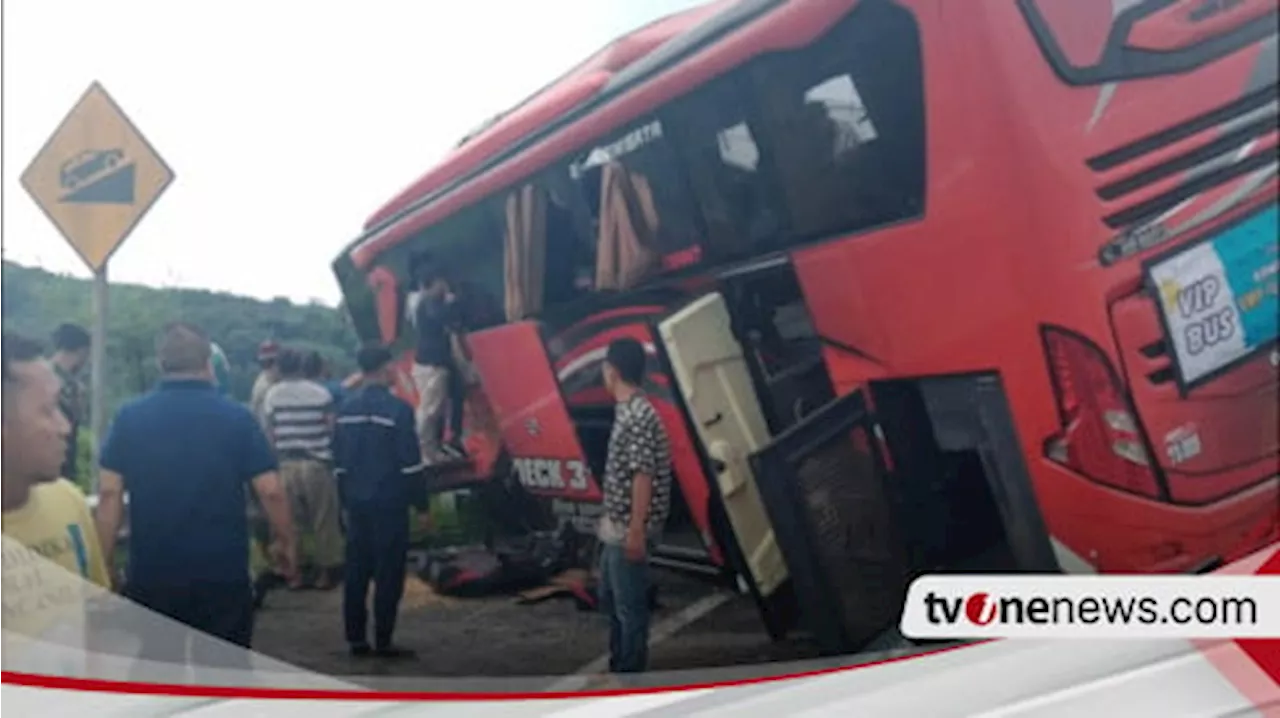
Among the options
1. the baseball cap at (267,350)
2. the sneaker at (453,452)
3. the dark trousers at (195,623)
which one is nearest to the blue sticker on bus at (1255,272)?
the sneaker at (453,452)

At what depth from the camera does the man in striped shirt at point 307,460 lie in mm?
1792

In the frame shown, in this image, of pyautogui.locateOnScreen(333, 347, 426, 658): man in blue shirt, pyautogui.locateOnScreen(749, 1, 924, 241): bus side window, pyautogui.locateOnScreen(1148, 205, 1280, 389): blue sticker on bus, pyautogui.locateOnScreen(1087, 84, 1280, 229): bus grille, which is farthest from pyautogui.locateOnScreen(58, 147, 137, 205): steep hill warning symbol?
pyautogui.locateOnScreen(1148, 205, 1280, 389): blue sticker on bus

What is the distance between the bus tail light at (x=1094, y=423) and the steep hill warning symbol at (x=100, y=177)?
144 cm

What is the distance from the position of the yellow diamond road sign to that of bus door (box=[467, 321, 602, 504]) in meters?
0.51

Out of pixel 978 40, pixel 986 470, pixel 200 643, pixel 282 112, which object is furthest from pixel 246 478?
pixel 978 40

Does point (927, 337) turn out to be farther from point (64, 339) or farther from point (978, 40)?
point (64, 339)

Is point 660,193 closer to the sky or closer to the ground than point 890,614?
closer to the sky

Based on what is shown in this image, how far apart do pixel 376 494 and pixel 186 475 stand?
26 cm

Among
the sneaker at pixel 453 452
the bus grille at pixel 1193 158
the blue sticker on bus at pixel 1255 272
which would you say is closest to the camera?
the sneaker at pixel 453 452

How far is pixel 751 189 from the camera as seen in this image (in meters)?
2.04

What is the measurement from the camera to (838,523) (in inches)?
81.7

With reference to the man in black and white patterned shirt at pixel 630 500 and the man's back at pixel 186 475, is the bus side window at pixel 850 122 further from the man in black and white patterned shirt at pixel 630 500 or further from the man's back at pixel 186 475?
the man's back at pixel 186 475

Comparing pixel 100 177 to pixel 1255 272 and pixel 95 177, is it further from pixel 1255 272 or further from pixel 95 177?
pixel 1255 272

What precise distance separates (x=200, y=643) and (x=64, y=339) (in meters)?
0.45
